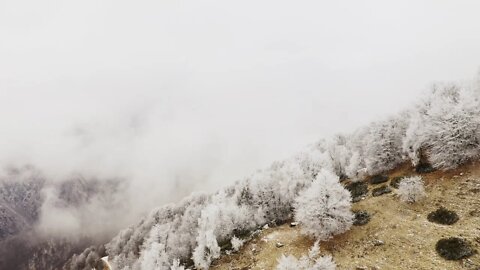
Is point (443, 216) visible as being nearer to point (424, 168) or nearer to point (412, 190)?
point (412, 190)

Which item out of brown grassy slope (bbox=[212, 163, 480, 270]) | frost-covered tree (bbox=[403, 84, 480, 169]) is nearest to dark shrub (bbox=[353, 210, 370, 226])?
brown grassy slope (bbox=[212, 163, 480, 270])

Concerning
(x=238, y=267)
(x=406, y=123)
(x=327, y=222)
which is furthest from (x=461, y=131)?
(x=238, y=267)

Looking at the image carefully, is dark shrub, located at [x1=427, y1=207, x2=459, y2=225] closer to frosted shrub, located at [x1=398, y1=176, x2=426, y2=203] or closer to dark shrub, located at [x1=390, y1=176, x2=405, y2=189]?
frosted shrub, located at [x1=398, y1=176, x2=426, y2=203]

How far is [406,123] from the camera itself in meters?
67.6

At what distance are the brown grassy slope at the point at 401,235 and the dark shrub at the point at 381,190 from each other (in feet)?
3.22

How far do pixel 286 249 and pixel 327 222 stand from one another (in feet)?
25.8

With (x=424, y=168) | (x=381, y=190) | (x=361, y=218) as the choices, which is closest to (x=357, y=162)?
(x=381, y=190)

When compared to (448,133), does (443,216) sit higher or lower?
lower

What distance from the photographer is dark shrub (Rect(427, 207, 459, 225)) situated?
1767 inches

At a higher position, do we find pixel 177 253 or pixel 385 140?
pixel 385 140

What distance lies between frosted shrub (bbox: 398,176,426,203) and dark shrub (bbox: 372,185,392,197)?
5.30 meters

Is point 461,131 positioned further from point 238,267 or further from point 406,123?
point 238,267

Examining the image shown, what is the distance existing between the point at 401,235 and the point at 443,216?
18.4ft

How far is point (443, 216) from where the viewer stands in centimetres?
4597
